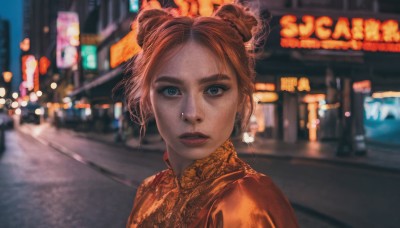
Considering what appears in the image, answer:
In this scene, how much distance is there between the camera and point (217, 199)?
1.10 meters

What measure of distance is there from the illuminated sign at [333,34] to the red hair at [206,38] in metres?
15.1

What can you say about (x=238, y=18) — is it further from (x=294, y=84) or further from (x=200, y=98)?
(x=294, y=84)

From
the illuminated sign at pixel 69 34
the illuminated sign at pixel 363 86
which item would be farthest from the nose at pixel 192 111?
the illuminated sign at pixel 69 34

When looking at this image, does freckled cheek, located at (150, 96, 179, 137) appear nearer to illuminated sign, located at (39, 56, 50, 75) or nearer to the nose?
the nose

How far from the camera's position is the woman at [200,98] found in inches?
46.7

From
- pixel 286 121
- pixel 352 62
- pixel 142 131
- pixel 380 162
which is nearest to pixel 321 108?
pixel 286 121

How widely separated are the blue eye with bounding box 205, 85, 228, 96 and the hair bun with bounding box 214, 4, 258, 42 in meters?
0.17

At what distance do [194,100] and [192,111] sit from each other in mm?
36

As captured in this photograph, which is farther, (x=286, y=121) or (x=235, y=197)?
(x=286, y=121)

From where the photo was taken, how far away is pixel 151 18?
1.35 m

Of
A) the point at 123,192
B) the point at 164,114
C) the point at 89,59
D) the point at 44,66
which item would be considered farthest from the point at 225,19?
the point at 44,66

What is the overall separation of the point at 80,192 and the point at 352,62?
36.4 feet

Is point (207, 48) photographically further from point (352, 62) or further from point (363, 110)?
point (363, 110)

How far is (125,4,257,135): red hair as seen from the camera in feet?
3.97
